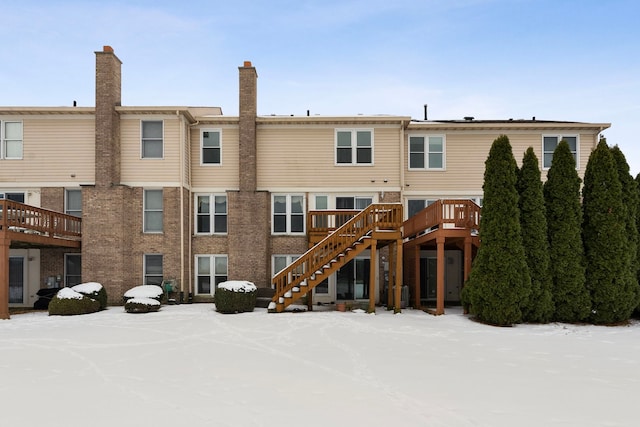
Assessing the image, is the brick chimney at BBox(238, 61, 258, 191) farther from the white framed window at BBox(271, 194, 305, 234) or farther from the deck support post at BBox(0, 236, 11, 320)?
the deck support post at BBox(0, 236, 11, 320)

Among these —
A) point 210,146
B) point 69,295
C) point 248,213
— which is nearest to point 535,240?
point 248,213

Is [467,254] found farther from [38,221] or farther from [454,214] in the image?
[38,221]

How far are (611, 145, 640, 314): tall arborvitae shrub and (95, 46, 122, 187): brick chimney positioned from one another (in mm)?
19402

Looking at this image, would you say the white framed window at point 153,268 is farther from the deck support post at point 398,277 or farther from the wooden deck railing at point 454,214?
the wooden deck railing at point 454,214

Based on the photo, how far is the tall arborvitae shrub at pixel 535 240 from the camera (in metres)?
15.1

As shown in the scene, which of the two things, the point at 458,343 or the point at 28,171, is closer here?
the point at 458,343

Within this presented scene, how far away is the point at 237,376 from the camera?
858 centimetres

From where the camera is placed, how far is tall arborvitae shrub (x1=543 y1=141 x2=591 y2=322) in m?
15.4

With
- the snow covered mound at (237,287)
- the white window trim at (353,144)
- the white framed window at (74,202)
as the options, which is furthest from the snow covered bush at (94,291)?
the white window trim at (353,144)

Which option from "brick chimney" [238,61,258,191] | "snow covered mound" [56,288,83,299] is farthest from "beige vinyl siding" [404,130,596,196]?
"snow covered mound" [56,288,83,299]

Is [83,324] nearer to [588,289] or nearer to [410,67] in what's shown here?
[588,289]

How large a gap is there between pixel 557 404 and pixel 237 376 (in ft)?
17.2

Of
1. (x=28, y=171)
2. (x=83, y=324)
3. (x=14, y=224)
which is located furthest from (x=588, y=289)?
(x=28, y=171)

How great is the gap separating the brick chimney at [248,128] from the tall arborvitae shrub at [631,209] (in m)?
14.0
